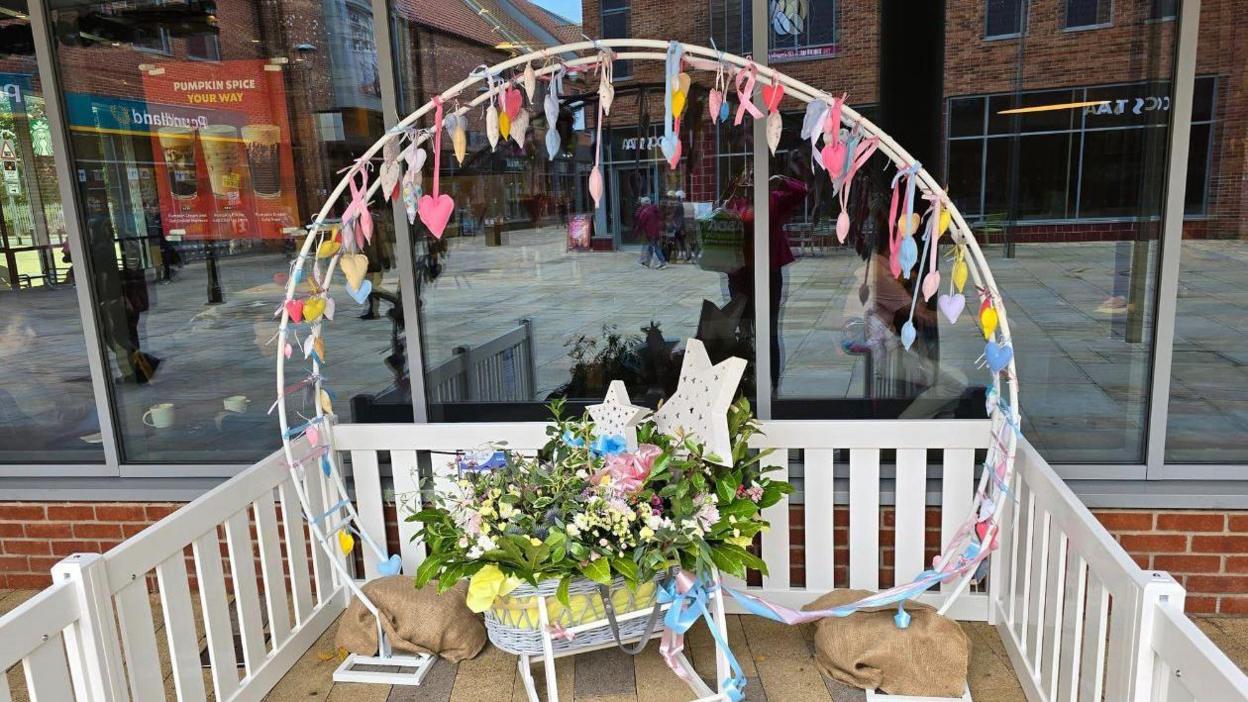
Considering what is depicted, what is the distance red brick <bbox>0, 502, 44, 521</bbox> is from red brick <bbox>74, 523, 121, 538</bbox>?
0.46ft

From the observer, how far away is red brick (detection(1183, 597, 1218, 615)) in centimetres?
248

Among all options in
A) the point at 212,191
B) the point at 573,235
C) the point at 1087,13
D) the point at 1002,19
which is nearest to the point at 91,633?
the point at 212,191

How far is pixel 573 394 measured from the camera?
10.7 feet

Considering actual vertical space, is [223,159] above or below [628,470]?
above

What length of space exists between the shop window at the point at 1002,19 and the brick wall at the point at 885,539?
1736mm

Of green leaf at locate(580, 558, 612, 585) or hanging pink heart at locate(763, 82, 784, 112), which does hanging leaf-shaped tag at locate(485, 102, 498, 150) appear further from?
green leaf at locate(580, 558, 612, 585)

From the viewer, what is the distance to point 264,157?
3.22 meters

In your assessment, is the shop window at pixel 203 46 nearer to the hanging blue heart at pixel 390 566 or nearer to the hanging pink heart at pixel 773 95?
the hanging blue heart at pixel 390 566

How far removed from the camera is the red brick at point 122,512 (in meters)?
2.85

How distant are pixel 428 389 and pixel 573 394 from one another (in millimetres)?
622

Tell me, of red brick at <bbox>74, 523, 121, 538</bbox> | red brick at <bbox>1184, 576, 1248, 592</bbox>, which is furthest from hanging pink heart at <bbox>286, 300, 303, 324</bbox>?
red brick at <bbox>1184, 576, 1248, 592</bbox>

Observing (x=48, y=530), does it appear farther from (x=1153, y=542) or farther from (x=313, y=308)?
(x=1153, y=542)

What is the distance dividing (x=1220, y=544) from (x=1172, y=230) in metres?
0.94

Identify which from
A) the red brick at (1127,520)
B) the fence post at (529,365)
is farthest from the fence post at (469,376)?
the red brick at (1127,520)
